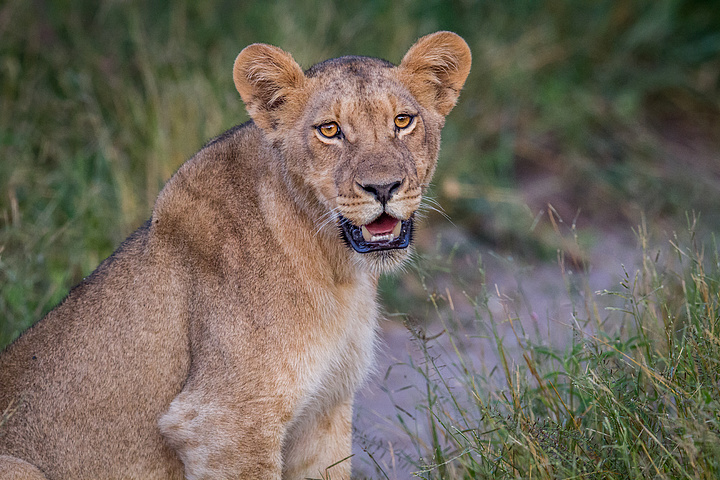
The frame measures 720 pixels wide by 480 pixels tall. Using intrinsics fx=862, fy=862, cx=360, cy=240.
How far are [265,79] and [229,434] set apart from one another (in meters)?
1.25

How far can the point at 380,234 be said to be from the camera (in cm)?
290

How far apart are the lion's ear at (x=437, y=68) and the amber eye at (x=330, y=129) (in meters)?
0.37

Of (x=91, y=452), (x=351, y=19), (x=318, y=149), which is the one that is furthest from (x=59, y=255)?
(x=351, y=19)

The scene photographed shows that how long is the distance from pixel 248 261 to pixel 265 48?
75 centimetres

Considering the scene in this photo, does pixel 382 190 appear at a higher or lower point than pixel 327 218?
higher

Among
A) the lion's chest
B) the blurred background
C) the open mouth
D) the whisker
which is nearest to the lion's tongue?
the open mouth

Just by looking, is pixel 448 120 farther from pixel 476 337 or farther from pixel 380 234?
pixel 380 234

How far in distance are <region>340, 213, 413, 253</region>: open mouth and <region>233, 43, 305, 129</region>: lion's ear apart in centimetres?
52

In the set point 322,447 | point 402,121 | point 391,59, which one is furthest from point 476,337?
point 391,59

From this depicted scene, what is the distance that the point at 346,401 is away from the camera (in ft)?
11.1

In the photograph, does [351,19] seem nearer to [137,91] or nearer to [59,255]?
[137,91]

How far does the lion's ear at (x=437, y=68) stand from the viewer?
3.20 meters

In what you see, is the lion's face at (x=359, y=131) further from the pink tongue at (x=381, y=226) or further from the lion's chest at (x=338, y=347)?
the lion's chest at (x=338, y=347)

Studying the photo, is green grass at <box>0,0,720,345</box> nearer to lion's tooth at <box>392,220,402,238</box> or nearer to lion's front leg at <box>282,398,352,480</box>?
lion's front leg at <box>282,398,352,480</box>
